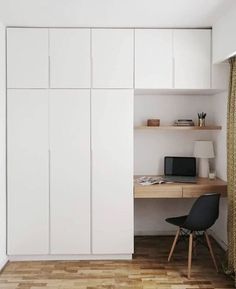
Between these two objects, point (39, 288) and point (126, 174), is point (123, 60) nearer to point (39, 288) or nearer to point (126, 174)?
point (126, 174)

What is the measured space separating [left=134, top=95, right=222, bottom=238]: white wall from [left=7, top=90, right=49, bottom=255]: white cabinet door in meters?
1.33

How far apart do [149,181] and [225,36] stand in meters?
1.80

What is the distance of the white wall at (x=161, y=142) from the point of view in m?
4.62

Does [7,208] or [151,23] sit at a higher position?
[151,23]

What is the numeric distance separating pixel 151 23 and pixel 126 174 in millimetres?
1659

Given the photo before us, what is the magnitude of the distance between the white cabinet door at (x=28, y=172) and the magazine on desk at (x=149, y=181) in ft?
3.62

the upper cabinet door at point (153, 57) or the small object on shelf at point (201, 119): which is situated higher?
the upper cabinet door at point (153, 57)

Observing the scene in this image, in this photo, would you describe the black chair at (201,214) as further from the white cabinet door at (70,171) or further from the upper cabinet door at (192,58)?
the upper cabinet door at (192,58)

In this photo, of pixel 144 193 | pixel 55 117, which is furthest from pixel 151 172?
pixel 55 117

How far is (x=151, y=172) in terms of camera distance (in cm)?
467

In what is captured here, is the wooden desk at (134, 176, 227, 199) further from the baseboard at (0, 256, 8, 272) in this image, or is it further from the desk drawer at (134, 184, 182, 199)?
the baseboard at (0, 256, 8, 272)

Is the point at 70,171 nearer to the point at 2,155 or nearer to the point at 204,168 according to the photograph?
the point at 2,155

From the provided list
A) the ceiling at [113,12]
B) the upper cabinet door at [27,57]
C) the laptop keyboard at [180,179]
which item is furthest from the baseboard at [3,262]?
the ceiling at [113,12]

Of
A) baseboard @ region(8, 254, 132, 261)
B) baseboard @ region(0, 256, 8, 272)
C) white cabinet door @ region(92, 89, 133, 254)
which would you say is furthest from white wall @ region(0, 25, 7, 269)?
white cabinet door @ region(92, 89, 133, 254)
